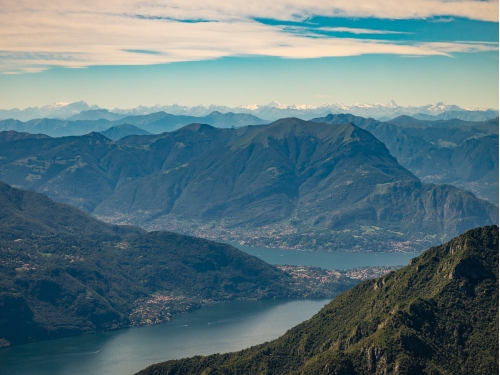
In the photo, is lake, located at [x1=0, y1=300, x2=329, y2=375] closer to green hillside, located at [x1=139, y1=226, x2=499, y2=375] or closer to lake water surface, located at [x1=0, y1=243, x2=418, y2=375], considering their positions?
lake water surface, located at [x1=0, y1=243, x2=418, y2=375]

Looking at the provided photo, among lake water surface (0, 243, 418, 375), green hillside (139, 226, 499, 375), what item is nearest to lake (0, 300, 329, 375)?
lake water surface (0, 243, 418, 375)

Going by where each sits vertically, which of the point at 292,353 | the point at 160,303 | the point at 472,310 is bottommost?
the point at 160,303

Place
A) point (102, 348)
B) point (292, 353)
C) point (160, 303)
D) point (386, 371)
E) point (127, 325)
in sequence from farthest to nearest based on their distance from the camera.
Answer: point (160, 303) < point (127, 325) < point (102, 348) < point (292, 353) < point (386, 371)

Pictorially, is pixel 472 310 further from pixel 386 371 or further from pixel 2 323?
pixel 2 323

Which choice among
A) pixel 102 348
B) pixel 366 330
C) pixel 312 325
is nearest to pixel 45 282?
pixel 102 348

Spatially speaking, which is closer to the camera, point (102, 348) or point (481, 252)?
point (481, 252)

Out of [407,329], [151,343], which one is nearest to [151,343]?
[151,343]

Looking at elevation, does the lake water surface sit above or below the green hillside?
below
